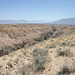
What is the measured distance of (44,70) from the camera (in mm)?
6223

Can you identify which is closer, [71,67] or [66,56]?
[71,67]

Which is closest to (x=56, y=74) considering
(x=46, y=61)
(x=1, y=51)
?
(x=46, y=61)

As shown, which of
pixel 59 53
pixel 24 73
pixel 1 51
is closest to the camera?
pixel 24 73

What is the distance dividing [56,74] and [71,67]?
82 cm

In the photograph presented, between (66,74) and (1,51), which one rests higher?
(66,74)

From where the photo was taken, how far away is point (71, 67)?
5691 millimetres

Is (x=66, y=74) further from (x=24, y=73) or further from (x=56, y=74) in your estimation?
(x=24, y=73)

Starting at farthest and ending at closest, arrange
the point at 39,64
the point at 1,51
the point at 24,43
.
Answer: the point at 24,43 → the point at 1,51 → the point at 39,64

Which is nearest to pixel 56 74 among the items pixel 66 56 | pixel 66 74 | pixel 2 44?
pixel 66 74

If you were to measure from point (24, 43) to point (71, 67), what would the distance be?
15.3 m

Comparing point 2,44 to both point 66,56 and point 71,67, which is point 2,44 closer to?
point 66,56

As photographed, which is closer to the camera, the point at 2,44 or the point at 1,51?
the point at 1,51

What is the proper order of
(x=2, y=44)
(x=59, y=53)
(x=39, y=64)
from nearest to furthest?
(x=39, y=64) < (x=59, y=53) < (x=2, y=44)

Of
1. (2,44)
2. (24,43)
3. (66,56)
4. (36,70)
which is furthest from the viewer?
(24,43)
